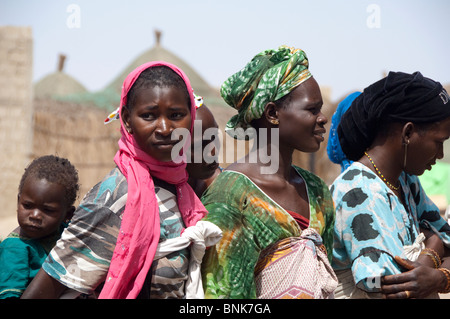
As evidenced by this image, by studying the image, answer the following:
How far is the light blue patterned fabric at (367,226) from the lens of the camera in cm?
291

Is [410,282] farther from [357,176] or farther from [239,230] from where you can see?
[239,230]

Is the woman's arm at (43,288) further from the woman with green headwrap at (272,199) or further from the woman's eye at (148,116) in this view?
the woman's eye at (148,116)

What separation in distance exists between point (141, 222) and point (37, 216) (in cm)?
72

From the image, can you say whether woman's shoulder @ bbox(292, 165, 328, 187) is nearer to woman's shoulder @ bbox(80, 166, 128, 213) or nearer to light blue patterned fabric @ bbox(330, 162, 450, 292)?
light blue patterned fabric @ bbox(330, 162, 450, 292)

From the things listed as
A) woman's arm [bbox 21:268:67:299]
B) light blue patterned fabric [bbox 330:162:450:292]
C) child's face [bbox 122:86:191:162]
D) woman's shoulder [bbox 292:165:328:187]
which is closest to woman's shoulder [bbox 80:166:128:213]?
child's face [bbox 122:86:191:162]

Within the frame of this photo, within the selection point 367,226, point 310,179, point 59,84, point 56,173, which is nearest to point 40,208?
point 56,173

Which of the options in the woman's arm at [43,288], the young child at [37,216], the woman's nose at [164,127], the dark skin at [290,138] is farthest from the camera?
the dark skin at [290,138]

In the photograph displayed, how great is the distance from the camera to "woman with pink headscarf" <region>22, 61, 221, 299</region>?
233 centimetres

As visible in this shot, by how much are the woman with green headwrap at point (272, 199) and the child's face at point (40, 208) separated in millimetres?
756

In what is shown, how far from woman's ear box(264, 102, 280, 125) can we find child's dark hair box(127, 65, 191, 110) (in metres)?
0.46

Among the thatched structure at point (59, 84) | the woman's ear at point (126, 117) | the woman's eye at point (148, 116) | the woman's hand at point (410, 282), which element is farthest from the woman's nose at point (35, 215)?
the thatched structure at point (59, 84)
